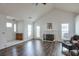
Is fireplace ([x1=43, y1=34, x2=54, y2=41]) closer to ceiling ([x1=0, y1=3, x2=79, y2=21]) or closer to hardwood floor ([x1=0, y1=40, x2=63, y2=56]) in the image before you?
ceiling ([x1=0, y1=3, x2=79, y2=21])

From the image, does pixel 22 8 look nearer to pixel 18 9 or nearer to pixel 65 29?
pixel 18 9

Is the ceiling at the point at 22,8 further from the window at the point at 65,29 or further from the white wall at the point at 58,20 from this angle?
the window at the point at 65,29

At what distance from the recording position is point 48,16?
459 inches

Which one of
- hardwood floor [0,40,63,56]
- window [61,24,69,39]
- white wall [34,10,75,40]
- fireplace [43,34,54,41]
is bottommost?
hardwood floor [0,40,63,56]

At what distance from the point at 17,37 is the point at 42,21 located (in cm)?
331

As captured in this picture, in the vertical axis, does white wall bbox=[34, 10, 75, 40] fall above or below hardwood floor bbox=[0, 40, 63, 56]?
above

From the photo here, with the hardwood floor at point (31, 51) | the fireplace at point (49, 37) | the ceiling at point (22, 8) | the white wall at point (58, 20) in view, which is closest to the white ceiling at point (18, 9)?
the ceiling at point (22, 8)

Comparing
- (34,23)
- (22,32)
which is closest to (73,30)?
(34,23)

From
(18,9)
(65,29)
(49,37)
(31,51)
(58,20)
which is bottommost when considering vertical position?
(31,51)

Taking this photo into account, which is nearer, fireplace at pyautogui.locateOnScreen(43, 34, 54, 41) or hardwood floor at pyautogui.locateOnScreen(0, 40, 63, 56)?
hardwood floor at pyautogui.locateOnScreen(0, 40, 63, 56)

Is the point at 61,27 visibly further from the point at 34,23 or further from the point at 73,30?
the point at 34,23

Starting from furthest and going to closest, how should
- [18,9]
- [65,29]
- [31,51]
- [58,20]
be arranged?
1. [58,20]
2. [65,29]
3. [18,9]
4. [31,51]

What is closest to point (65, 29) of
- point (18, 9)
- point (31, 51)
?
point (18, 9)

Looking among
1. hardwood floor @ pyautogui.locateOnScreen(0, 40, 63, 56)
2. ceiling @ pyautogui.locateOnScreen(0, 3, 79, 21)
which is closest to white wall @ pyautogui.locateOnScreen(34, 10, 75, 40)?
ceiling @ pyautogui.locateOnScreen(0, 3, 79, 21)
